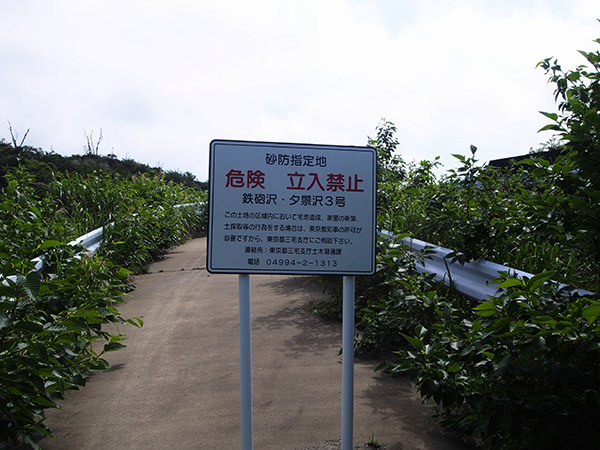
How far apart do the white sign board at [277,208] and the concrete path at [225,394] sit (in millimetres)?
1223

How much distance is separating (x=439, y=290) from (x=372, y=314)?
67 centimetres

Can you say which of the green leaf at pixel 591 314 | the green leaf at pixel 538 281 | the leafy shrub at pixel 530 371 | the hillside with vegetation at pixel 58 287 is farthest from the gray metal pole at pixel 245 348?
the green leaf at pixel 591 314

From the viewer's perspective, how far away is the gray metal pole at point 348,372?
9.37 feet

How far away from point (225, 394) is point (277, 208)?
182cm

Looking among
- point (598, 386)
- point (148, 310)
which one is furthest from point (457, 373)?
point (148, 310)

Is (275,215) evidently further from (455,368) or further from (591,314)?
(591,314)

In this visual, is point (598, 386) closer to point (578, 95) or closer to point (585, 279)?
point (585, 279)

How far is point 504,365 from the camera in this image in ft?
7.28

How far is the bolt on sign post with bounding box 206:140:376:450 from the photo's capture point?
9.43 ft

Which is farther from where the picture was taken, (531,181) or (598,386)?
(531,181)

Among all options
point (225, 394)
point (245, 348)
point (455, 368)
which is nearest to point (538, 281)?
point (455, 368)

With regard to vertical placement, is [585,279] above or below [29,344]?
above

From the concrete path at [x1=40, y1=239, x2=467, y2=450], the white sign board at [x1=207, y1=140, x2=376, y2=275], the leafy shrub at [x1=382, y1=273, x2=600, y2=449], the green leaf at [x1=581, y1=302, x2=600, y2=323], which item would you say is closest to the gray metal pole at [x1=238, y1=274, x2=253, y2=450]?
the white sign board at [x1=207, y1=140, x2=376, y2=275]

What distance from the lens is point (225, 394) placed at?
3945mm
